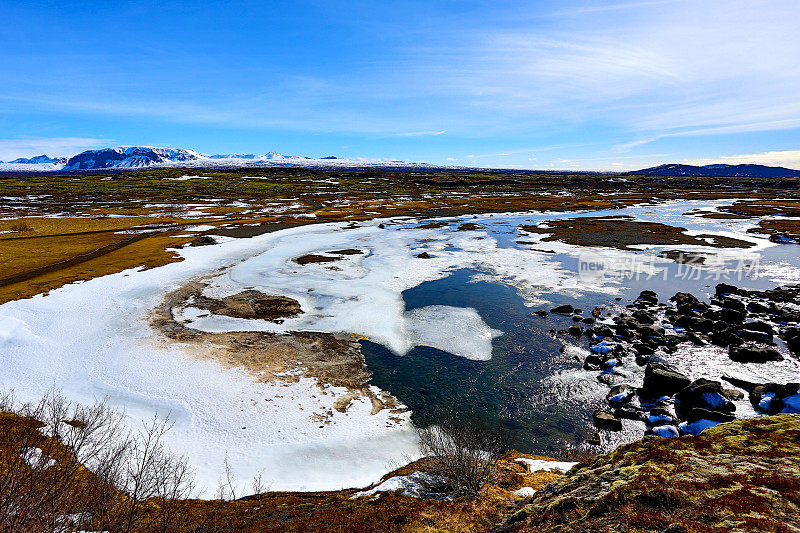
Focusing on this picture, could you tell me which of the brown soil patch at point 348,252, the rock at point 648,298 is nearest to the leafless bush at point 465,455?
the rock at point 648,298

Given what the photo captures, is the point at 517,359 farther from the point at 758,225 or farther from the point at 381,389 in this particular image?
the point at 758,225

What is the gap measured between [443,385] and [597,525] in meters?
13.2

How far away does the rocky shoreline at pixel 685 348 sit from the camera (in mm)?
16562

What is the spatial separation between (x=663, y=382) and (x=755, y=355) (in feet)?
25.5

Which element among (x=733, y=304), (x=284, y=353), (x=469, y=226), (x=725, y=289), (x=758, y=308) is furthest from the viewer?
(x=469, y=226)

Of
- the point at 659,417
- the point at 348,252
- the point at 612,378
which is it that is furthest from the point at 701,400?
the point at 348,252

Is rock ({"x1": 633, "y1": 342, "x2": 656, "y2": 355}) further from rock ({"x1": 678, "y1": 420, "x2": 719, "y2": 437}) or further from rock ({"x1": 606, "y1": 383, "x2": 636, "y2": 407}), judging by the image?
rock ({"x1": 678, "y1": 420, "x2": 719, "y2": 437})

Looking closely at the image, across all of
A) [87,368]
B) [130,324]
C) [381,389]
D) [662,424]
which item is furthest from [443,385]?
[130,324]

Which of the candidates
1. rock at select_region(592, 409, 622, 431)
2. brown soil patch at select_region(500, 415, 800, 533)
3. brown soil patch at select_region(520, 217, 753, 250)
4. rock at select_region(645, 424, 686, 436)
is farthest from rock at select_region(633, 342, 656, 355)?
brown soil patch at select_region(520, 217, 753, 250)

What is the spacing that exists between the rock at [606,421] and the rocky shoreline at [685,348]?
0.04 metres

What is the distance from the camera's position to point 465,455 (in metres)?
12.9

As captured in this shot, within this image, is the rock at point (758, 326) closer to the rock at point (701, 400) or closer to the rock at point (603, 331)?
the rock at point (603, 331)

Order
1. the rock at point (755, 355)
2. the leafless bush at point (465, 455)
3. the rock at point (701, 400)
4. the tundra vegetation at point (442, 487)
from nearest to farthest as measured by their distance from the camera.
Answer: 1. the tundra vegetation at point (442, 487)
2. the leafless bush at point (465, 455)
3. the rock at point (701, 400)
4. the rock at point (755, 355)

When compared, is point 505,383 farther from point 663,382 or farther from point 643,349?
point 643,349
